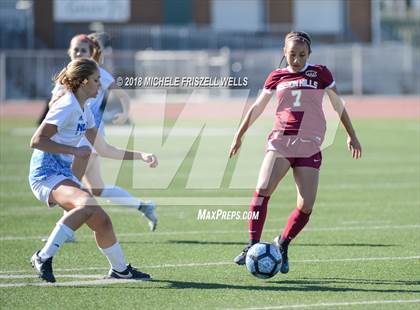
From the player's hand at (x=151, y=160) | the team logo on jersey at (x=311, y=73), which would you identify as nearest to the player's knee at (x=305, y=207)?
the team logo on jersey at (x=311, y=73)

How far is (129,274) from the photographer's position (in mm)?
8078

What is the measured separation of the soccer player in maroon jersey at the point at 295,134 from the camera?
836 cm

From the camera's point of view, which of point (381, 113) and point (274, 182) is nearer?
point (274, 182)

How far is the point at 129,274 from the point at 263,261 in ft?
3.69

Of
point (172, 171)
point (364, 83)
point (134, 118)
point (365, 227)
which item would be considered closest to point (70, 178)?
point (365, 227)

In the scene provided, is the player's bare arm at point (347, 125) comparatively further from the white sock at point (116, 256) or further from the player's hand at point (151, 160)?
the white sock at point (116, 256)

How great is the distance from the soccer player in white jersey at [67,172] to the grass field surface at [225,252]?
0.86ft

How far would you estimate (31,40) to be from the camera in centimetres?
3981

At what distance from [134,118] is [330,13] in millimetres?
17485

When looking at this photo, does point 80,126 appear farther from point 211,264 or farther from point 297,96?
point 297,96

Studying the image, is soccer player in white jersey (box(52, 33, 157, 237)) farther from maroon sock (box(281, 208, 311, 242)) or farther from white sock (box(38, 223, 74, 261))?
maroon sock (box(281, 208, 311, 242))

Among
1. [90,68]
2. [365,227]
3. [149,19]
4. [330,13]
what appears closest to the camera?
[90,68]

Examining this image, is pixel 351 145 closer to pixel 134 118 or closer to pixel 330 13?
pixel 134 118

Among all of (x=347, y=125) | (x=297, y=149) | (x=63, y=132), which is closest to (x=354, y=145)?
(x=347, y=125)
